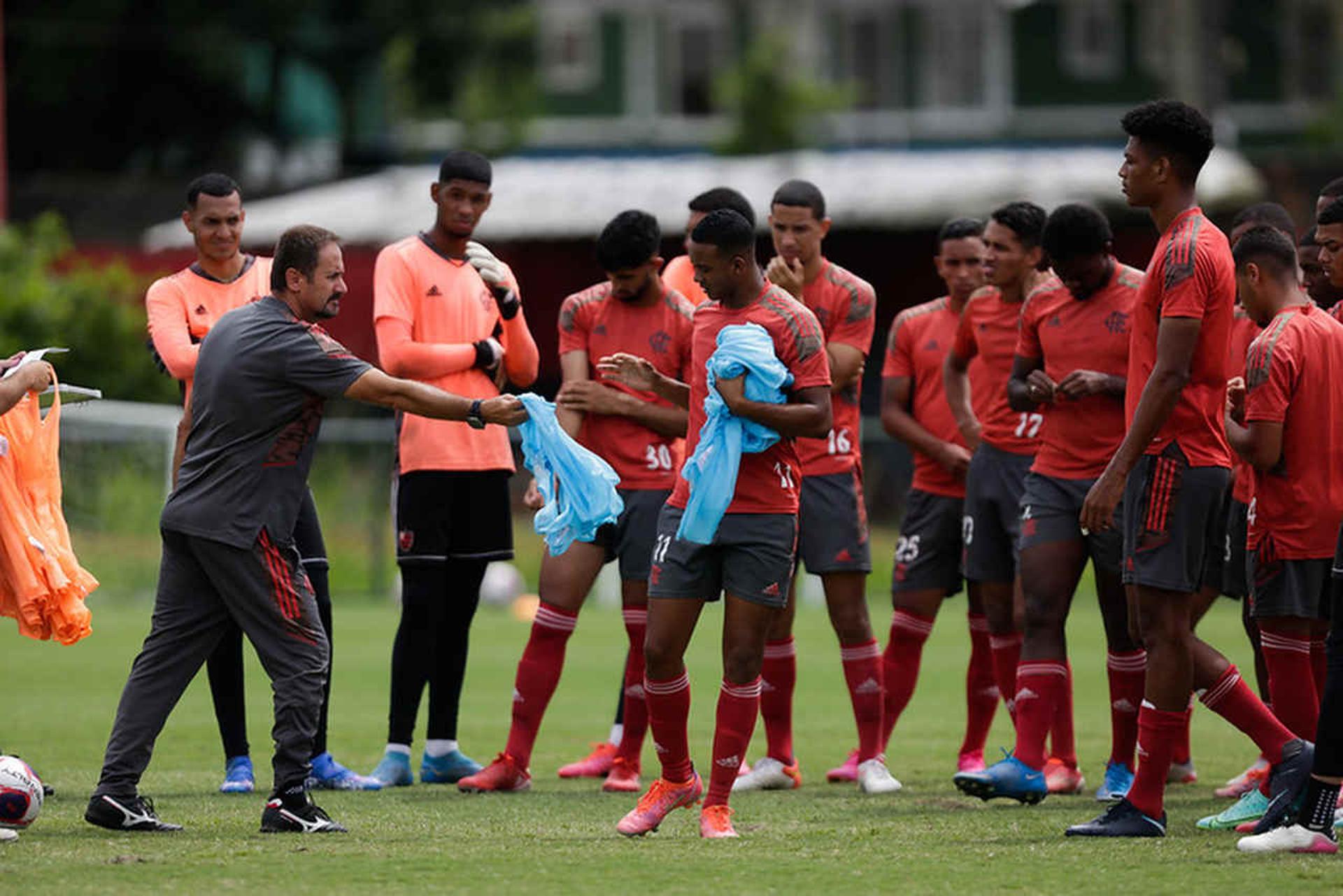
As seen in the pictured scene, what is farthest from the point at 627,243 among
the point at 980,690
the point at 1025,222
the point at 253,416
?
the point at 980,690

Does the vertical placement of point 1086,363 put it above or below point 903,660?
above

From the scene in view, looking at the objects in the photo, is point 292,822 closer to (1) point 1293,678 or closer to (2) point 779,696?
(2) point 779,696

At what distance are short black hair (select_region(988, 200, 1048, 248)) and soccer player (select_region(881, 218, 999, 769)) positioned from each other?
65 centimetres

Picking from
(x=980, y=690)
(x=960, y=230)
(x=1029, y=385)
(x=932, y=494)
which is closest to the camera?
(x=1029, y=385)

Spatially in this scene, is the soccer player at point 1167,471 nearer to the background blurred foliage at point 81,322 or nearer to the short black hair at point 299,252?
the short black hair at point 299,252

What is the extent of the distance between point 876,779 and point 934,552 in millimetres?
1443

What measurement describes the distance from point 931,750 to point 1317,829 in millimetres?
3923

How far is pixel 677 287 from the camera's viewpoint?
35.2 ft

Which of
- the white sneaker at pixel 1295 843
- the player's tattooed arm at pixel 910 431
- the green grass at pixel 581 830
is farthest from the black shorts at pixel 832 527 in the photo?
the white sneaker at pixel 1295 843

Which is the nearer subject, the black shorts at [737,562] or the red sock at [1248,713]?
the black shorts at [737,562]

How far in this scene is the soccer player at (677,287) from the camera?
1012cm

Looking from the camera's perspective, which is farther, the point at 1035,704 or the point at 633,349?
the point at 633,349

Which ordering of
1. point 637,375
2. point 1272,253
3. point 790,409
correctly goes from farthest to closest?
1. point 637,375
2. point 1272,253
3. point 790,409

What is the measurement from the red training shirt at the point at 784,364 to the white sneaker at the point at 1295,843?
2173mm
